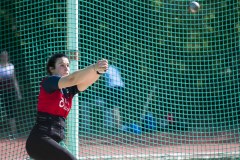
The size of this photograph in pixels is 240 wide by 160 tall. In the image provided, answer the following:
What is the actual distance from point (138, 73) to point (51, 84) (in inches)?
153

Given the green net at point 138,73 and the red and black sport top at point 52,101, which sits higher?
the green net at point 138,73

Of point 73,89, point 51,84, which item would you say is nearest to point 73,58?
point 73,89

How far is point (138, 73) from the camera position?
9359 mm

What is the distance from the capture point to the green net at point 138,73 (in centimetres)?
888

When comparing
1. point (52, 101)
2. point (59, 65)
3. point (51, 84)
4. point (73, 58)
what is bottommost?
point (52, 101)

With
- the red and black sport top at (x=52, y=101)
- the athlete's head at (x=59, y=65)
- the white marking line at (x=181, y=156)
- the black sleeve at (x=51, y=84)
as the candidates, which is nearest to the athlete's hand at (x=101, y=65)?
the black sleeve at (x=51, y=84)

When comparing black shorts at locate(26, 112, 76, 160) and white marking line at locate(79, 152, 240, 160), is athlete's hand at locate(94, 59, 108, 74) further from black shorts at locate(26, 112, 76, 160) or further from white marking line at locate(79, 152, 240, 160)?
white marking line at locate(79, 152, 240, 160)

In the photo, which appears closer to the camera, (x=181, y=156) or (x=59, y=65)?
(x=59, y=65)

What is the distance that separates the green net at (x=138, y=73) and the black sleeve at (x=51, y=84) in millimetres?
2876

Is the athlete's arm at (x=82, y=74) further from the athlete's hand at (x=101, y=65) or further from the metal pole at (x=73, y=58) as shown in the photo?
the metal pole at (x=73, y=58)

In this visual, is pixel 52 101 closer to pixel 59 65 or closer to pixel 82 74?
pixel 59 65

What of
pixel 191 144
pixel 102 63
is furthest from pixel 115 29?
pixel 102 63

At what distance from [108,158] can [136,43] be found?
1.82m

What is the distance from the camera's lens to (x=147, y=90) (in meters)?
9.44
